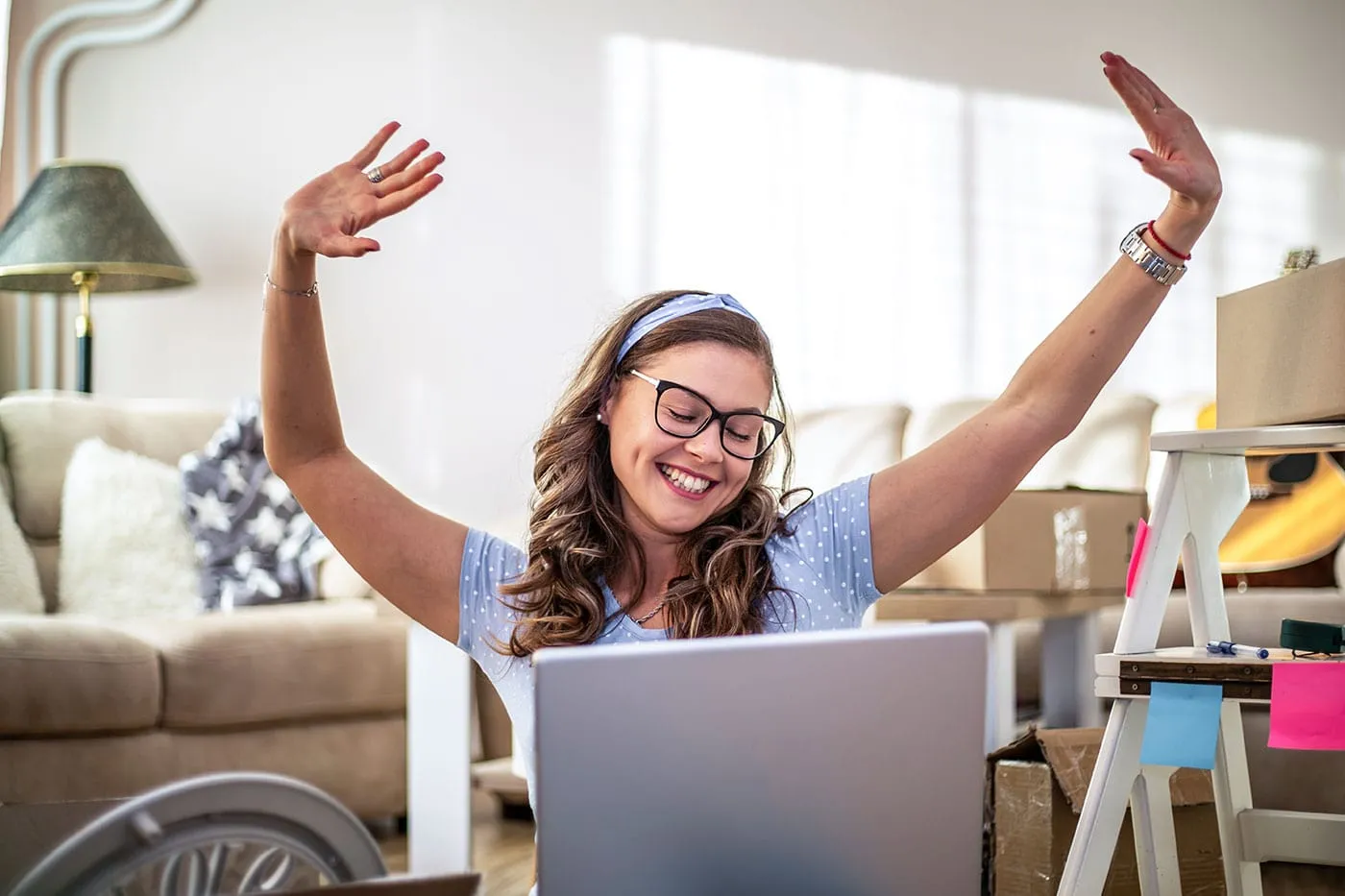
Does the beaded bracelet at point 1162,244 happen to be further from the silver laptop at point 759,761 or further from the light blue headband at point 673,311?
the silver laptop at point 759,761

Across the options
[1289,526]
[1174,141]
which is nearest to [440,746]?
[1174,141]

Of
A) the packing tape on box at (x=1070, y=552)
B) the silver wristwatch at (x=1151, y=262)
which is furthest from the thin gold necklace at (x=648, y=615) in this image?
the packing tape on box at (x=1070, y=552)

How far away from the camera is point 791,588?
45.7 inches

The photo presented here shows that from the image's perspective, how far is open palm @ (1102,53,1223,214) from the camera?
109cm

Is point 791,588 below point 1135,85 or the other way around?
below

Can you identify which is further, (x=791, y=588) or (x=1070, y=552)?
(x=1070, y=552)

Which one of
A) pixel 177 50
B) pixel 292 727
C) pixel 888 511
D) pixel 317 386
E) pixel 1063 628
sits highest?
pixel 177 50

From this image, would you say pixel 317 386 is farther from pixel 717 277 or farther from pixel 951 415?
pixel 717 277

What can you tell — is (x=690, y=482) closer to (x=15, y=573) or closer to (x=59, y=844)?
(x=59, y=844)

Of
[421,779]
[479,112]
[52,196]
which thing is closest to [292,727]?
[421,779]

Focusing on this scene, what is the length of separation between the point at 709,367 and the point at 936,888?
0.58 m

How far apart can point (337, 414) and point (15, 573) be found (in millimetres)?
2031

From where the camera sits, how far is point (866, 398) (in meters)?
4.03

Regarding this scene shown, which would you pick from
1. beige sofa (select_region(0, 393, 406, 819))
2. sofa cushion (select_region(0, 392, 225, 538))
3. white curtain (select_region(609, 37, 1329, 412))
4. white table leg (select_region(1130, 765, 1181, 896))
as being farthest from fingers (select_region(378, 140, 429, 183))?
white curtain (select_region(609, 37, 1329, 412))
